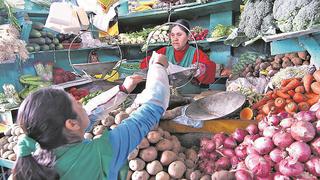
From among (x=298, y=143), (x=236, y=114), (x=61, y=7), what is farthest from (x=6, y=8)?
(x=298, y=143)

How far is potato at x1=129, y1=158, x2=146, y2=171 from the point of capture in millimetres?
2051

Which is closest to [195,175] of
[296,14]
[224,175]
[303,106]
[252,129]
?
[224,175]

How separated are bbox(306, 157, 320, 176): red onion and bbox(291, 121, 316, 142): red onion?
11 cm

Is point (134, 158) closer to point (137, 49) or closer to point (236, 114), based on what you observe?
point (236, 114)

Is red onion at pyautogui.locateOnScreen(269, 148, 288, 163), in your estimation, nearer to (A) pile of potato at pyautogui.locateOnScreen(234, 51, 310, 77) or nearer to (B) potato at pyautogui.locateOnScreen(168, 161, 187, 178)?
(B) potato at pyautogui.locateOnScreen(168, 161, 187, 178)

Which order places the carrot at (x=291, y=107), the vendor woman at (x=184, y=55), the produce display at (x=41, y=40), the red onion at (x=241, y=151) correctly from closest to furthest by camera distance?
the red onion at (x=241, y=151)
the carrot at (x=291, y=107)
the vendor woman at (x=184, y=55)
the produce display at (x=41, y=40)

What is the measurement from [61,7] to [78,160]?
12.0ft

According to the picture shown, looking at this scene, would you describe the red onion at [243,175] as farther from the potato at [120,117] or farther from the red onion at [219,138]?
the potato at [120,117]

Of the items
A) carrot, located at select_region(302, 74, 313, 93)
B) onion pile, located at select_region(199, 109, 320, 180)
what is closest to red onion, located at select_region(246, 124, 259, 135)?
onion pile, located at select_region(199, 109, 320, 180)

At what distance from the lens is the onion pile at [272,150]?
1.56m

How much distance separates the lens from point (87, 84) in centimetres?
516

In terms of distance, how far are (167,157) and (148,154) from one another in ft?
0.43

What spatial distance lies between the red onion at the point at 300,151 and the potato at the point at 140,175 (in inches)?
36.2

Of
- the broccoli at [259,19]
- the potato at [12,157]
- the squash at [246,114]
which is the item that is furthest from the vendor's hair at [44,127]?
the broccoli at [259,19]
